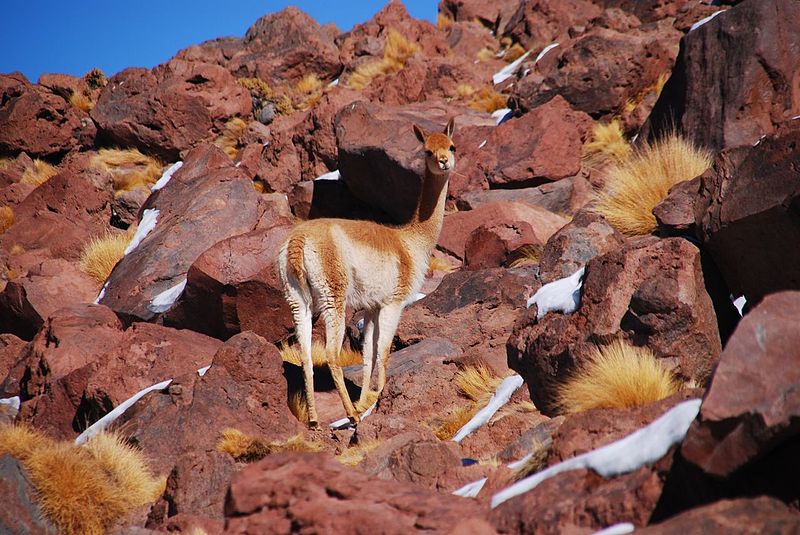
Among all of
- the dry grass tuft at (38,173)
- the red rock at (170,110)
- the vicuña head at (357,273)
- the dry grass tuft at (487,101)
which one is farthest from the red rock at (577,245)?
the dry grass tuft at (38,173)

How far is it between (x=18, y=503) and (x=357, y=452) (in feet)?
8.29

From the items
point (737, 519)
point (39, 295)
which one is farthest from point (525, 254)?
point (737, 519)

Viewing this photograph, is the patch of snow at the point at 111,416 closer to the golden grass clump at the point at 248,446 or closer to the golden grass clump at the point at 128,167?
the golden grass clump at the point at 248,446

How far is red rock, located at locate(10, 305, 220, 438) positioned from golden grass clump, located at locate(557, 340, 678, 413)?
471 centimetres

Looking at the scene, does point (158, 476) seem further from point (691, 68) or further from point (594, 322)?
point (691, 68)

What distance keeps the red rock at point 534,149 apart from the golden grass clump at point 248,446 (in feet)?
29.5

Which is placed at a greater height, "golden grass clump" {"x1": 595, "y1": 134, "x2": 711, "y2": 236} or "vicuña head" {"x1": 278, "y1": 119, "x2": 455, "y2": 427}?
"vicuña head" {"x1": 278, "y1": 119, "x2": 455, "y2": 427}

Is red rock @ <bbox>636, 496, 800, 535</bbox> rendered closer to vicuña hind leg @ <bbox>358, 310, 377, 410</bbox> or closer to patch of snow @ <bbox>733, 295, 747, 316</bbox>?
patch of snow @ <bbox>733, 295, 747, 316</bbox>

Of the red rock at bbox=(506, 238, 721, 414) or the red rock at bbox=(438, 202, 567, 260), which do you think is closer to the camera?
the red rock at bbox=(506, 238, 721, 414)

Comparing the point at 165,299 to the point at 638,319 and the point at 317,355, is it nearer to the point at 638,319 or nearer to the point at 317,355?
the point at 317,355

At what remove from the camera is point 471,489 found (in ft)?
15.0

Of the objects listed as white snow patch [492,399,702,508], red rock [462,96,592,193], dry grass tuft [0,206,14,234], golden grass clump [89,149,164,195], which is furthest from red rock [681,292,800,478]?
golden grass clump [89,149,164,195]

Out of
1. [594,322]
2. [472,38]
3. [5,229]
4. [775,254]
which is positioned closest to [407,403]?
[594,322]

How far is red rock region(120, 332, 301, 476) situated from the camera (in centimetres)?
702
